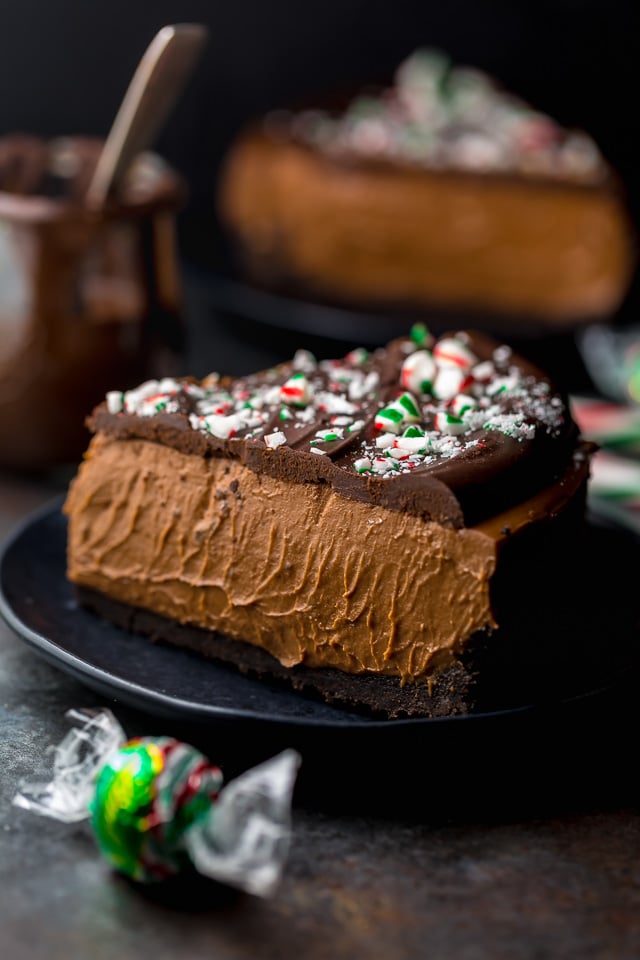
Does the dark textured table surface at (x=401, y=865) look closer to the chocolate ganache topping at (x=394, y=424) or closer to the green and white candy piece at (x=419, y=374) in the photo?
the chocolate ganache topping at (x=394, y=424)

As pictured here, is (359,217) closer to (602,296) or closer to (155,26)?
(602,296)

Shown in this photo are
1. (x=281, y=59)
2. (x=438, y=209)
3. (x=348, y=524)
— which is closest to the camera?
(x=348, y=524)

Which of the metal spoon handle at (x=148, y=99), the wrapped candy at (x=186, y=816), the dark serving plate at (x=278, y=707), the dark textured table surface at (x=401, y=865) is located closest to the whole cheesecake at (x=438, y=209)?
the metal spoon handle at (x=148, y=99)

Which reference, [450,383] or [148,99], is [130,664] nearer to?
[450,383]

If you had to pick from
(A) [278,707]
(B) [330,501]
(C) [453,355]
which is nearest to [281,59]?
(C) [453,355]

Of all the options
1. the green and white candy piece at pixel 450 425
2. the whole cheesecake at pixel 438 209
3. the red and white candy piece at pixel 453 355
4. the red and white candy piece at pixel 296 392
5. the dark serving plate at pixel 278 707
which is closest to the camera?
the dark serving plate at pixel 278 707

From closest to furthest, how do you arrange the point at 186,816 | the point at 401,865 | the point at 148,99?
1. the point at 186,816
2. the point at 401,865
3. the point at 148,99
